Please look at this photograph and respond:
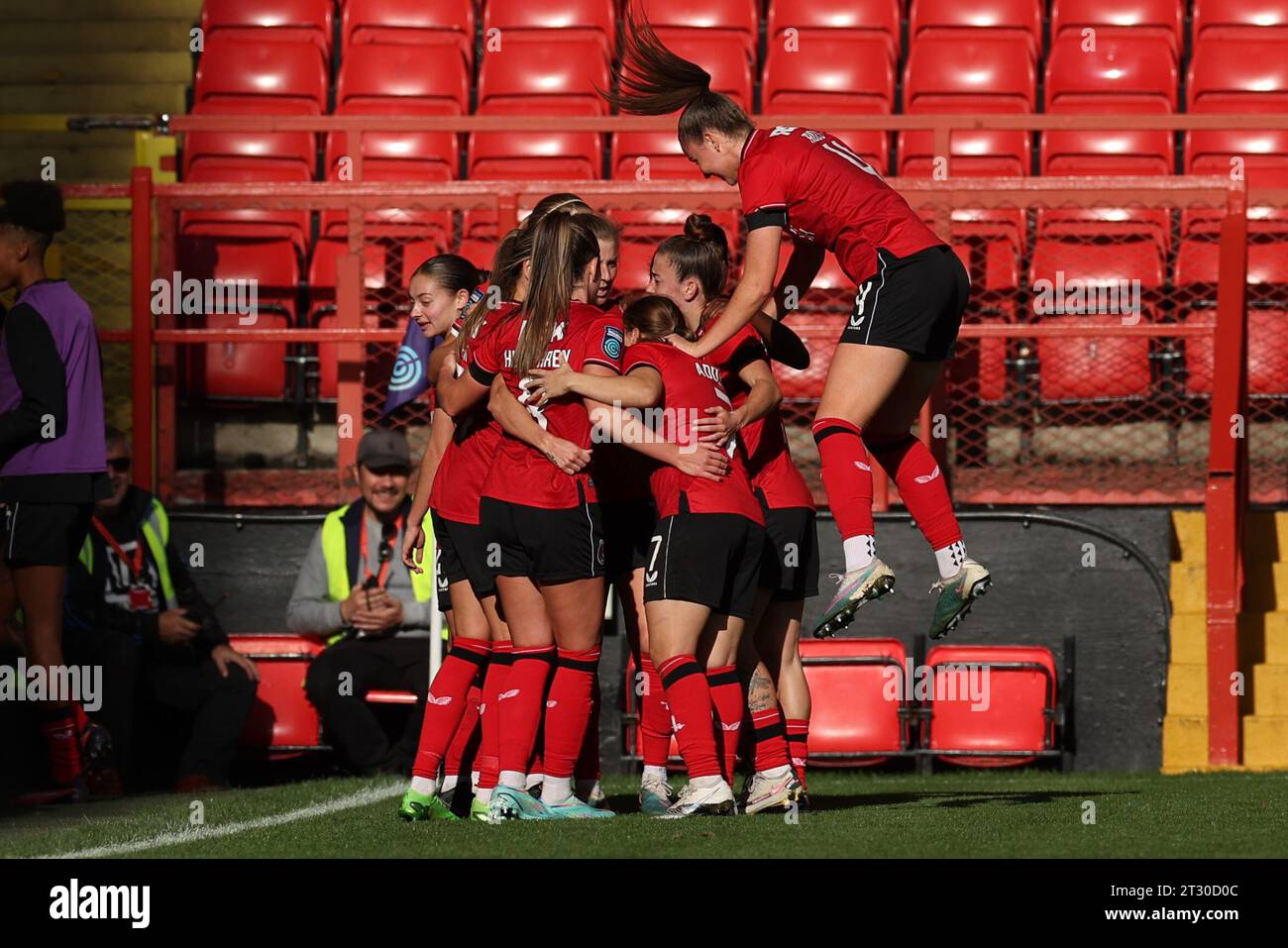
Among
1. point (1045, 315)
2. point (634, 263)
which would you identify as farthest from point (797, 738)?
point (634, 263)

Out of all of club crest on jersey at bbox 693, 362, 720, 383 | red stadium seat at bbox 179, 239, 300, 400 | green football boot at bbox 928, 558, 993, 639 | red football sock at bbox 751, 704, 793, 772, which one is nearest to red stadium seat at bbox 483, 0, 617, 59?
red stadium seat at bbox 179, 239, 300, 400

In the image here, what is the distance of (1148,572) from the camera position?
8508 millimetres

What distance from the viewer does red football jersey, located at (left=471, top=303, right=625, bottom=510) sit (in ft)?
17.6

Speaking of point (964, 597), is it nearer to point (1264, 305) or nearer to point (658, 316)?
point (658, 316)

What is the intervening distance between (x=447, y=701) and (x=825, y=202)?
6.40 ft

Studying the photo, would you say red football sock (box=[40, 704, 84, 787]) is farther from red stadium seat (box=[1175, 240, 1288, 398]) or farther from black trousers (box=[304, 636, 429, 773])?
red stadium seat (box=[1175, 240, 1288, 398])

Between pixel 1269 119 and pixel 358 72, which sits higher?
pixel 358 72

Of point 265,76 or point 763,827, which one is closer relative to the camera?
point 763,827

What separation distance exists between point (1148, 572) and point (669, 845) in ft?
15.2

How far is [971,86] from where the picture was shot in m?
11.6

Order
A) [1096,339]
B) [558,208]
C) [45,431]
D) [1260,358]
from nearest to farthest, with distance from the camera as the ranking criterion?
[558,208], [45,431], [1096,339], [1260,358]

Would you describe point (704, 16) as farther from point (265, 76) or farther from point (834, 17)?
point (265, 76)

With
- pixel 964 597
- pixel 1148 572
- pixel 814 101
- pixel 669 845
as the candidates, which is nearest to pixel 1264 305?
pixel 1148 572

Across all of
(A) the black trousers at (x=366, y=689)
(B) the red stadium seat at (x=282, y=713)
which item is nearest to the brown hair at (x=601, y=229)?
(A) the black trousers at (x=366, y=689)
